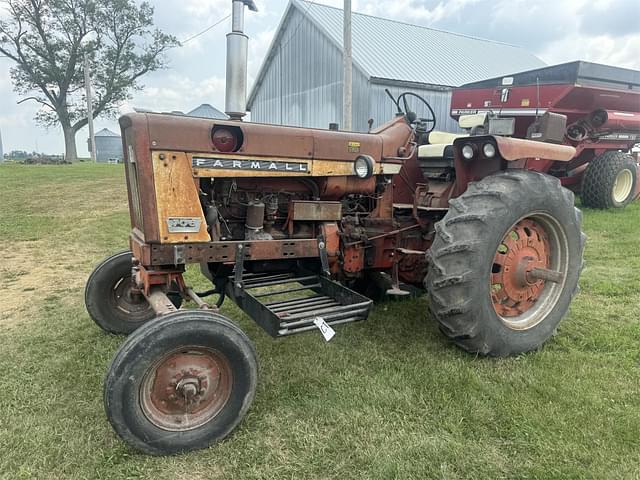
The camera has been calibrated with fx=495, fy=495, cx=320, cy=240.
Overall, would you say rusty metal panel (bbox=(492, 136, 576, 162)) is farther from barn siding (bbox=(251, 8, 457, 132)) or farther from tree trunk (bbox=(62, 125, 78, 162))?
tree trunk (bbox=(62, 125, 78, 162))

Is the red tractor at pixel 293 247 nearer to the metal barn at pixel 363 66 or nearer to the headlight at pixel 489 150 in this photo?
the headlight at pixel 489 150

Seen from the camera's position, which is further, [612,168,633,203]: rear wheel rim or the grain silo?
the grain silo

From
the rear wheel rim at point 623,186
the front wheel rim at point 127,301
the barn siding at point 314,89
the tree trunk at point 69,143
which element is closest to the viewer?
the front wheel rim at point 127,301

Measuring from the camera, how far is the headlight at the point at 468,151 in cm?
322

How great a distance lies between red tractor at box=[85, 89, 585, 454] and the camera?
2.28 metres

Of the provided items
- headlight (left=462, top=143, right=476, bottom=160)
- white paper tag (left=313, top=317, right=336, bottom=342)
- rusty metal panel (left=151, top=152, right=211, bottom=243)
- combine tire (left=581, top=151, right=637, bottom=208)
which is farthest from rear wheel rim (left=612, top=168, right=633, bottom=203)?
rusty metal panel (left=151, top=152, right=211, bottom=243)

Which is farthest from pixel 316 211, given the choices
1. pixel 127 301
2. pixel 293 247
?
pixel 127 301

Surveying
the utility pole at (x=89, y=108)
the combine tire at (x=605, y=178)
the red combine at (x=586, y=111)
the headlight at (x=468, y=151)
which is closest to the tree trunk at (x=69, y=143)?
the utility pole at (x=89, y=108)

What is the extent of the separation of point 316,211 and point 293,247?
29cm

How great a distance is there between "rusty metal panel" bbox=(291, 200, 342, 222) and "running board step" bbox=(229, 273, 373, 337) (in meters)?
0.40

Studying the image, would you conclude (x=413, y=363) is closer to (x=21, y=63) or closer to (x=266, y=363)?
(x=266, y=363)

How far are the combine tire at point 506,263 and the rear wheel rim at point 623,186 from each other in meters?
6.44

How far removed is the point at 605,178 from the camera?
820 cm

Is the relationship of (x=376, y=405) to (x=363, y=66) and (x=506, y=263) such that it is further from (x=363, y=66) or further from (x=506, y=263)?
(x=363, y=66)
